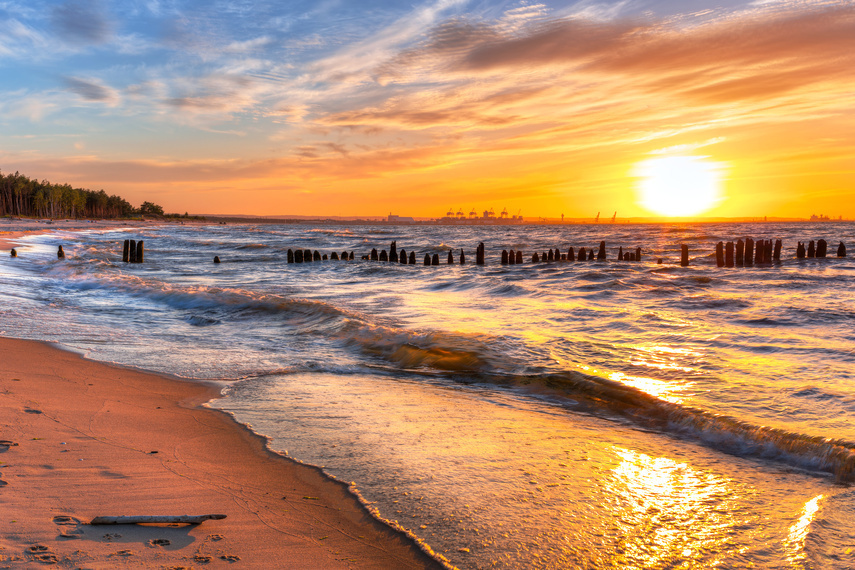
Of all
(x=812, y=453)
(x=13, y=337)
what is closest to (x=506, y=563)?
(x=812, y=453)

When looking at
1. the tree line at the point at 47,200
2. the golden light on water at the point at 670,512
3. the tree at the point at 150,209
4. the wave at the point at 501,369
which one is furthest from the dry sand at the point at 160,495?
the tree at the point at 150,209

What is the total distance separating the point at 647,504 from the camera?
3666mm

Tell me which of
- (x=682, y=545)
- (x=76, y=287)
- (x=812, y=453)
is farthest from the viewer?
(x=76, y=287)

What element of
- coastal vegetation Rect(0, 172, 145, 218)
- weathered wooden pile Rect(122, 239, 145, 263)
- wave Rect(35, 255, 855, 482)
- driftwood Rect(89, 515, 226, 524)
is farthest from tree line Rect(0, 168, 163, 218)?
driftwood Rect(89, 515, 226, 524)

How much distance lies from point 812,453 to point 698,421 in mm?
1037

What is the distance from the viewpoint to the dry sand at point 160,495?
268 cm

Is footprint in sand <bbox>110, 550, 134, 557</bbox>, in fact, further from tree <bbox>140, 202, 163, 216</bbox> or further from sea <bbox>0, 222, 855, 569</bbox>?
tree <bbox>140, 202, 163, 216</bbox>

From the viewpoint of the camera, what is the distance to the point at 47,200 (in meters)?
124

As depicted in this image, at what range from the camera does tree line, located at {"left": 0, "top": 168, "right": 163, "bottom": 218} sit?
11675 cm

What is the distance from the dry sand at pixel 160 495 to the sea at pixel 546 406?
32cm

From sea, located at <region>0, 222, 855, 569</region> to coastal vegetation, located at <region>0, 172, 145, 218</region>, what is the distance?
133934 millimetres

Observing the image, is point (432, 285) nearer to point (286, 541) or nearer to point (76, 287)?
point (76, 287)

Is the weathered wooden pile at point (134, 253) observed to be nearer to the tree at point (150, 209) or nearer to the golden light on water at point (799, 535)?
the golden light on water at point (799, 535)

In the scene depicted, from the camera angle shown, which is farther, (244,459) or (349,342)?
(349,342)
